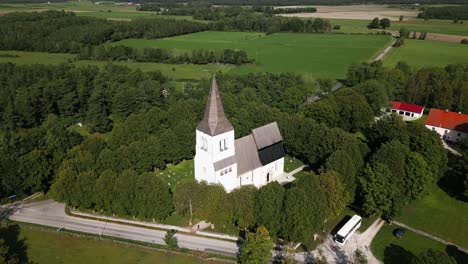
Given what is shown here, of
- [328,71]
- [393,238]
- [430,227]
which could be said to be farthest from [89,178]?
[328,71]

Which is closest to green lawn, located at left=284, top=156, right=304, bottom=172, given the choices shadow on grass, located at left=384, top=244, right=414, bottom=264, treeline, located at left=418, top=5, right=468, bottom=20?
shadow on grass, located at left=384, top=244, right=414, bottom=264

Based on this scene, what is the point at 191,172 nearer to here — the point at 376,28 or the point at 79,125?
the point at 79,125

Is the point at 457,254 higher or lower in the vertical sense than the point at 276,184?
lower

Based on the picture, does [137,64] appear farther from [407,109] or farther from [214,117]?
[214,117]

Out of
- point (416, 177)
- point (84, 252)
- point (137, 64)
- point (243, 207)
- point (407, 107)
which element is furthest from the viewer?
point (137, 64)

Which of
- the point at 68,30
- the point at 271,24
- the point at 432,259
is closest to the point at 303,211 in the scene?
the point at 432,259

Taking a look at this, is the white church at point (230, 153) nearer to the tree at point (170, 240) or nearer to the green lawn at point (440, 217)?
the tree at point (170, 240)

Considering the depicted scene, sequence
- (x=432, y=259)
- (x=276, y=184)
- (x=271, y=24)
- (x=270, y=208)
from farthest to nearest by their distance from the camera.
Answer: (x=271, y=24) < (x=276, y=184) < (x=270, y=208) < (x=432, y=259)
